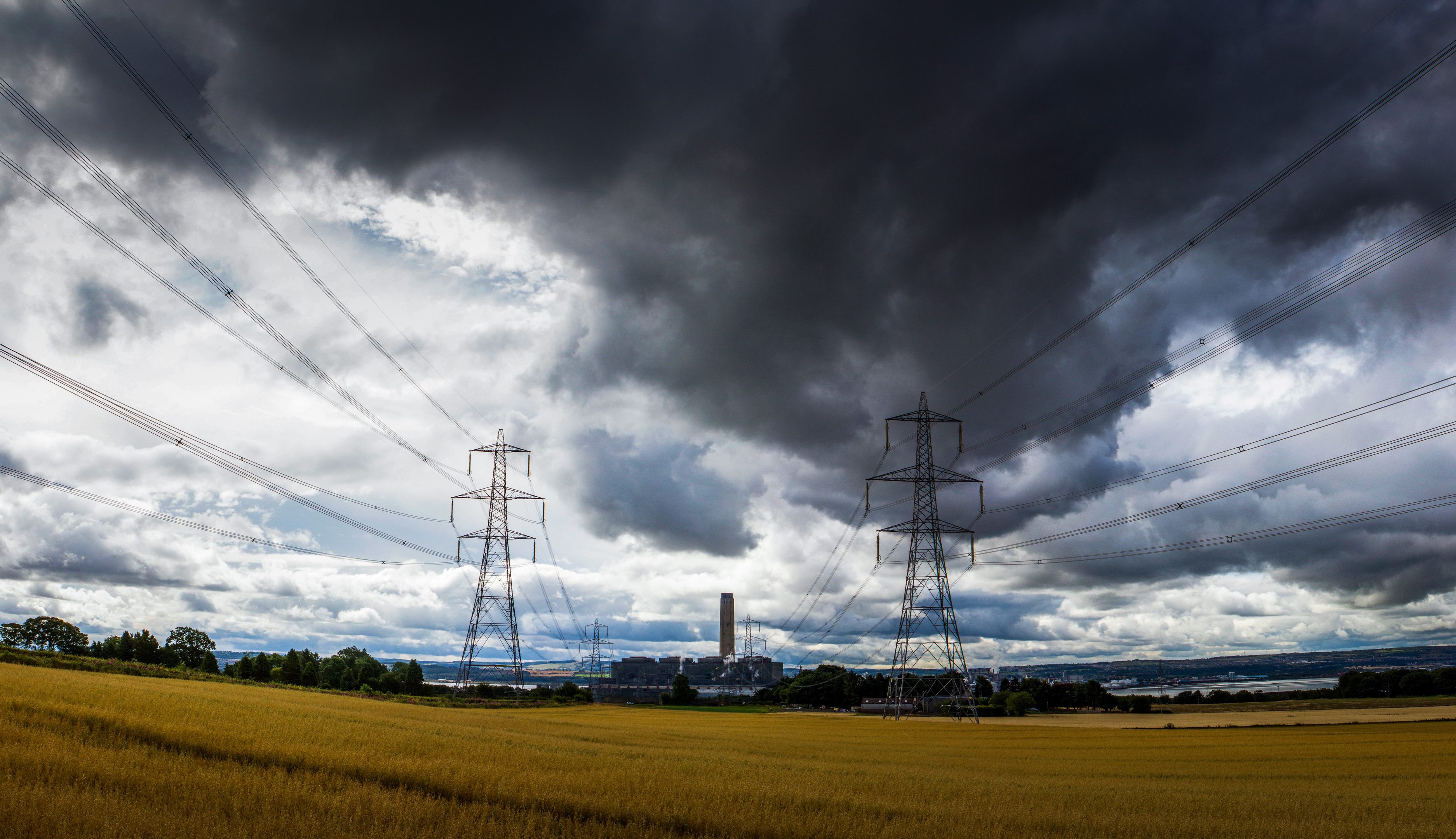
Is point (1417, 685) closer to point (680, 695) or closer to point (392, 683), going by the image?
point (680, 695)

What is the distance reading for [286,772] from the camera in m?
18.4

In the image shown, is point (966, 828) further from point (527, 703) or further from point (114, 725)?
point (527, 703)

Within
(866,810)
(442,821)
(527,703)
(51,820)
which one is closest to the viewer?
(51,820)

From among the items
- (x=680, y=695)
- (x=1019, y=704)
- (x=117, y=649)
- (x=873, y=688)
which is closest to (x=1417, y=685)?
(x=1019, y=704)

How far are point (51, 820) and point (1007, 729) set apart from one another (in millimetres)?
67175

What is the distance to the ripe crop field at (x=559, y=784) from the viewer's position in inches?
566

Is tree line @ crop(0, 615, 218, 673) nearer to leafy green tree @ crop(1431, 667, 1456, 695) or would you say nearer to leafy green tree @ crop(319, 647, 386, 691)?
leafy green tree @ crop(319, 647, 386, 691)

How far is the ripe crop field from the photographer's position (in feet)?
47.1

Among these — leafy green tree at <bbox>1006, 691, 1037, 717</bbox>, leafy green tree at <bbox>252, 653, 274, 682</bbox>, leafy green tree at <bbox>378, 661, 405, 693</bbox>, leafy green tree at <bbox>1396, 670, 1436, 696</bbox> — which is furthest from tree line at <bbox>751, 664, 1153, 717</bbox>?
leafy green tree at <bbox>252, 653, 274, 682</bbox>

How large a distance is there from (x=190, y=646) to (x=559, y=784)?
140457 millimetres

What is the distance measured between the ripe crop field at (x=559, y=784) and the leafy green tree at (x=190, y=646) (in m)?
99.0

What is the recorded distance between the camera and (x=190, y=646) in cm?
12712

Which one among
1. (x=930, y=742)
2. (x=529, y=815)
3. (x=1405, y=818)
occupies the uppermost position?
(x=529, y=815)

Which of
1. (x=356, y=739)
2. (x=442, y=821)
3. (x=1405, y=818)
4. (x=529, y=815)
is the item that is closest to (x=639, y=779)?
(x=529, y=815)
